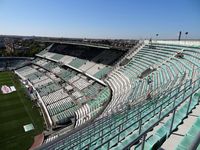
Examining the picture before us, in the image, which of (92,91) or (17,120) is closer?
(17,120)

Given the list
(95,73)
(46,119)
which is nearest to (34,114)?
(46,119)

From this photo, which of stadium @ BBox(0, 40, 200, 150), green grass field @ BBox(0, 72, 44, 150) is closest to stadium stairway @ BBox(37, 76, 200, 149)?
stadium @ BBox(0, 40, 200, 150)

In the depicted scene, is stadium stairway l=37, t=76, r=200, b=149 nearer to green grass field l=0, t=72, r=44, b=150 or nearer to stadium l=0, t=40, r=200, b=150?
stadium l=0, t=40, r=200, b=150

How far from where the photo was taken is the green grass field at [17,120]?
803 inches

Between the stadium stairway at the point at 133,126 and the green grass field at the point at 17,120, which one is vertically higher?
the stadium stairway at the point at 133,126

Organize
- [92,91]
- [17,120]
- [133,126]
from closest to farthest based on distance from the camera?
[133,126] < [17,120] < [92,91]

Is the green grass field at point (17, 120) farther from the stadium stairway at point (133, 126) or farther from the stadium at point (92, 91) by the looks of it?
the stadium stairway at point (133, 126)

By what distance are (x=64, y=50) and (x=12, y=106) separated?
31.2 m

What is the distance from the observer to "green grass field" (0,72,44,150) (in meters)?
20.4

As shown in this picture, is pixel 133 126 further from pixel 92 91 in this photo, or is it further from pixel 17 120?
pixel 92 91

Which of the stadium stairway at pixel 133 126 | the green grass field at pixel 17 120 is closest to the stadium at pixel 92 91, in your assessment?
the green grass field at pixel 17 120

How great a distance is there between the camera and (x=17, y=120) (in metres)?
25.5

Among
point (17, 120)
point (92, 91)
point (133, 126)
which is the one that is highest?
point (133, 126)

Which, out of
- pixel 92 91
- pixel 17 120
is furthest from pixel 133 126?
pixel 92 91
